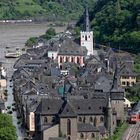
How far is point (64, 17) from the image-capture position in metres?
162

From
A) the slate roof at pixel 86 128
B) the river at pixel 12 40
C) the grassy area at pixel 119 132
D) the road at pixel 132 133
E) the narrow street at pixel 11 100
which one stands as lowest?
the river at pixel 12 40

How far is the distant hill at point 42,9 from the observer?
162 metres

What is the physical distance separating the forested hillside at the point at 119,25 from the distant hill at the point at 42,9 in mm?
59639

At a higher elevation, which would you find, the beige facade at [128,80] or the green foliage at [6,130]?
the green foliage at [6,130]

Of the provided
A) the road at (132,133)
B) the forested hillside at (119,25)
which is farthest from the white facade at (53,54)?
the road at (132,133)

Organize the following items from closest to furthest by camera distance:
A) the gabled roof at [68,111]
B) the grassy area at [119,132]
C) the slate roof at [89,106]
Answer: the gabled roof at [68,111] → the grassy area at [119,132] → the slate roof at [89,106]

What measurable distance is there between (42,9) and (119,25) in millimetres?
79231

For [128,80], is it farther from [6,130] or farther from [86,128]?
[6,130]

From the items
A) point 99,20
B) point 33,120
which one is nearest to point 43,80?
point 33,120

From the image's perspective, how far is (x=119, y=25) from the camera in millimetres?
91500

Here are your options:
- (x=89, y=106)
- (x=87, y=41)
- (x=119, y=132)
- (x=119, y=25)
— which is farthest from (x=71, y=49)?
(x=119, y=132)

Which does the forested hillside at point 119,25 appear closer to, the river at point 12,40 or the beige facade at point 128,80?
the river at point 12,40

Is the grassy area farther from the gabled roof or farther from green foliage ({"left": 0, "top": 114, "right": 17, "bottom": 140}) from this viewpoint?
green foliage ({"left": 0, "top": 114, "right": 17, "bottom": 140})

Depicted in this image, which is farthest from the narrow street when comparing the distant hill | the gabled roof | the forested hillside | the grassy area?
the distant hill
